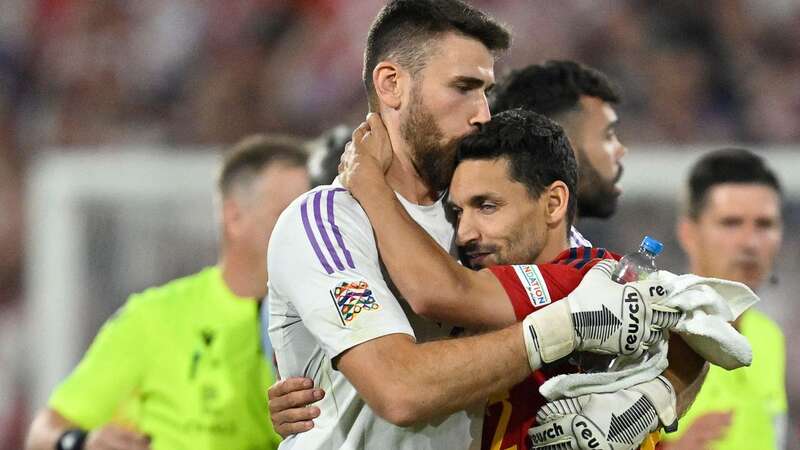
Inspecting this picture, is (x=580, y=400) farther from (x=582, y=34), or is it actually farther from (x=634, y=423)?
(x=582, y=34)

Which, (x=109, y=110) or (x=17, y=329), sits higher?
(x=109, y=110)

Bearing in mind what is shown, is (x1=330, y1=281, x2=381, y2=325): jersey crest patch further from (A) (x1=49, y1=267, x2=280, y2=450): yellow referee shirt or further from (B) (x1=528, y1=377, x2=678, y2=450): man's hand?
(A) (x1=49, y1=267, x2=280, y2=450): yellow referee shirt

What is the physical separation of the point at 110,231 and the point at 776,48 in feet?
13.9

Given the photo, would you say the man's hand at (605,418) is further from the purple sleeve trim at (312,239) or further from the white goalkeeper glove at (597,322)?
the purple sleeve trim at (312,239)

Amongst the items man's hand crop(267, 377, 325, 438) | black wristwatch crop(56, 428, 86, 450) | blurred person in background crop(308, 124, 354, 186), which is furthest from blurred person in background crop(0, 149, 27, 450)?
man's hand crop(267, 377, 325, 438)

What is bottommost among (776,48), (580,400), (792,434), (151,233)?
(792,434)

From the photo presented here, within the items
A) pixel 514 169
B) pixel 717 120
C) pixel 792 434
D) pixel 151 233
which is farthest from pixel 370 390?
pixel 717 120

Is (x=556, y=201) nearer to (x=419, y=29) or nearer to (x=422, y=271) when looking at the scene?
(x=422, y=271)

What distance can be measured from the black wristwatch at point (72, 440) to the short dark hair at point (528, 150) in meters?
2.17

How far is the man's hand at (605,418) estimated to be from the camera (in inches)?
103

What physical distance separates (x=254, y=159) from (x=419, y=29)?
225cm

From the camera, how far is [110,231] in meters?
7.14

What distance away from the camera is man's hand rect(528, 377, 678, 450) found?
2.61m

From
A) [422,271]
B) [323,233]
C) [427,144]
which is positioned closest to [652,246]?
[422,271]
